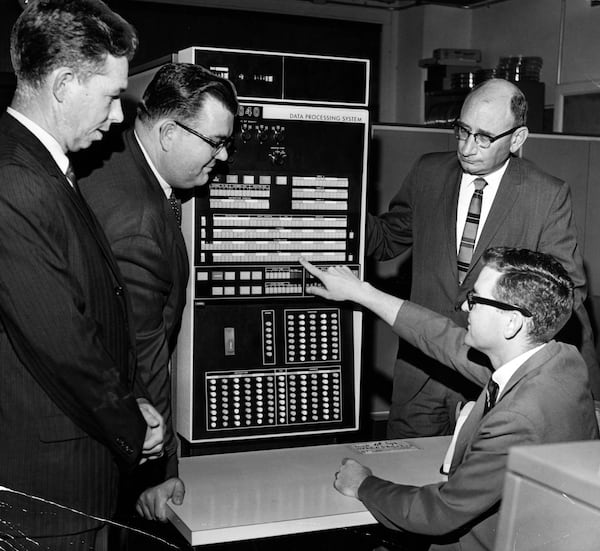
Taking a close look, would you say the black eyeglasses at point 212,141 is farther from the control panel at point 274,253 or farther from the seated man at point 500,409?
the seated man at point 500,409

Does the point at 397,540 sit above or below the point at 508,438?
below

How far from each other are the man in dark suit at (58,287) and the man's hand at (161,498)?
0.18 meters

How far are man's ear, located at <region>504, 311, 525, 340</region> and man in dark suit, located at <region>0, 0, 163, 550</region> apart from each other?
2.50 ft

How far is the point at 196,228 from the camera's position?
231 centimetres

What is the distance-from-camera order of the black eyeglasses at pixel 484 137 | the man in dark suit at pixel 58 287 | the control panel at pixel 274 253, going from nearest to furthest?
1. the man in dark suit at pixel 58 287
2. the control panel at pixel 274 253
3. the black eyeglasses at pixel 484 137

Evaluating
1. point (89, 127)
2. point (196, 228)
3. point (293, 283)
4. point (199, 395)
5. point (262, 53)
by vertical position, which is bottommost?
point (199, 395)

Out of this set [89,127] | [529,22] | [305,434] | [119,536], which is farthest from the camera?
[529,22]

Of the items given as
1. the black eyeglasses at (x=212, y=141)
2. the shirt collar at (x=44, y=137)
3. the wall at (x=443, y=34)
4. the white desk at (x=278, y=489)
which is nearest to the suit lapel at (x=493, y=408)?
the white desk at (x=278, y=489)

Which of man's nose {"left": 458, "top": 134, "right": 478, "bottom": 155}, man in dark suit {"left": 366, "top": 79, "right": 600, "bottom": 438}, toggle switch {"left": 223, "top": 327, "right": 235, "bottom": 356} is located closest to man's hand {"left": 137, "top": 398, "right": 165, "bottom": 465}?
toggle switch {"left": 223, "top": 327, "right": 235, "bottom": 356}

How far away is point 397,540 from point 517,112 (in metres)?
1.27

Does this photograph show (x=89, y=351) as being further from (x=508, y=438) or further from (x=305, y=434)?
(x=305, y=434)

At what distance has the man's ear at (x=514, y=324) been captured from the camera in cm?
176

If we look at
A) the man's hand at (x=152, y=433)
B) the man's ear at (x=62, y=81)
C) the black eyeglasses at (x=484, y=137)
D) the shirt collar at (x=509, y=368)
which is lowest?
the man's hand at (x=152, y=433)

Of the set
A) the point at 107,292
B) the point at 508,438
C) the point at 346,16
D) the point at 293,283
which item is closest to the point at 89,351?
the point at 107,292
